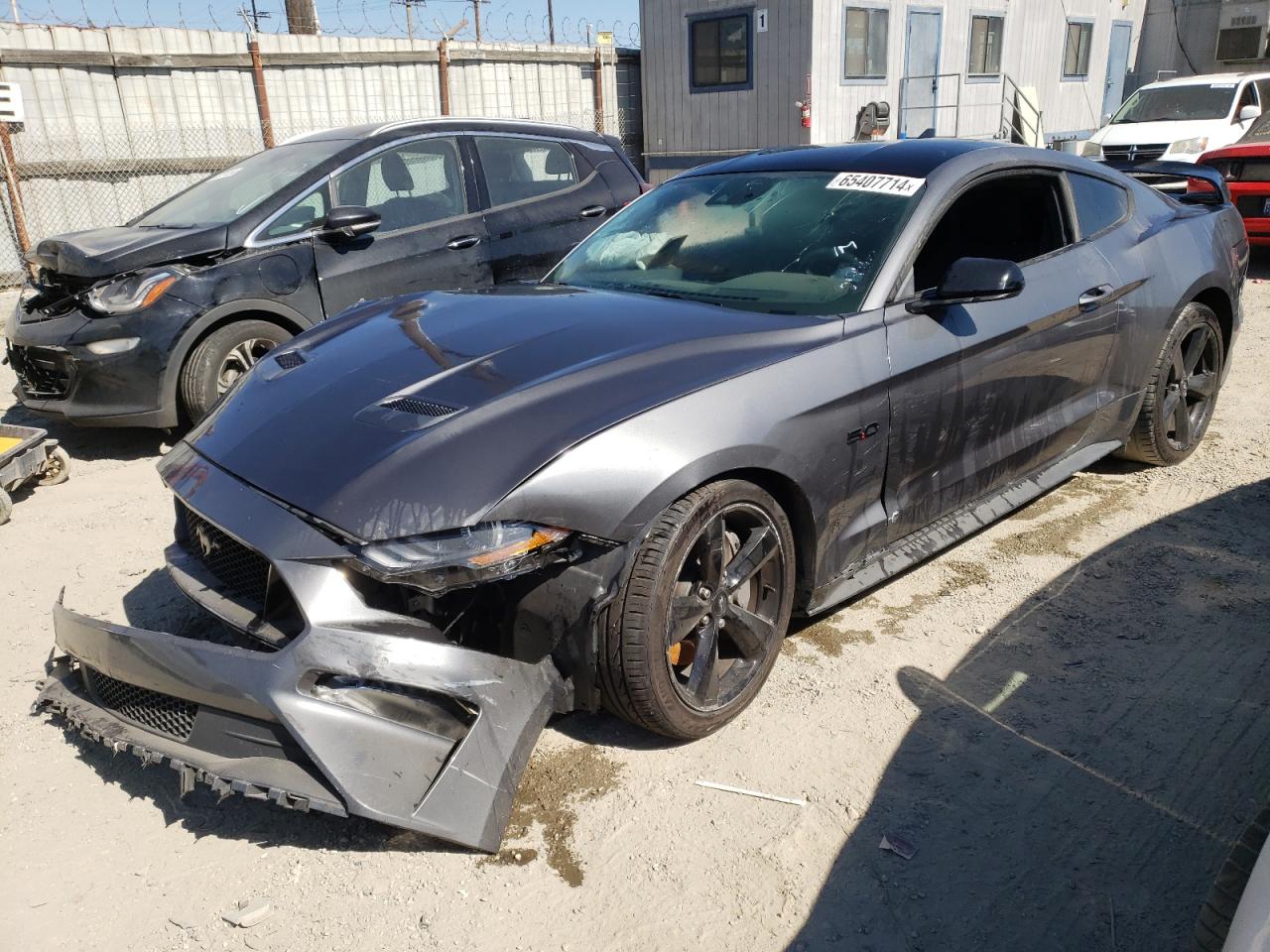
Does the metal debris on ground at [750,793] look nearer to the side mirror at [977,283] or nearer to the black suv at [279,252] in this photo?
the side mirror at [977,283]

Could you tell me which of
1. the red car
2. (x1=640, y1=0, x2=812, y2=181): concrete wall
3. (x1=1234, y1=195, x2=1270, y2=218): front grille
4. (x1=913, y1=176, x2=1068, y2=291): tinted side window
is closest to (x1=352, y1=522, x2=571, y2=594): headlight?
(x1=913, y1=176, x2=1068, y2=291): tinted side window

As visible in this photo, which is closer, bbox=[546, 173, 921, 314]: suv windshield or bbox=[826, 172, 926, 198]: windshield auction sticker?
bbox=[546, 173, 921, 314]: suv windshield

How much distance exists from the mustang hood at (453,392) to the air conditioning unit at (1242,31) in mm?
25076

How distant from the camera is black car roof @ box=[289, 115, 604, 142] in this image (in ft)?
20.7

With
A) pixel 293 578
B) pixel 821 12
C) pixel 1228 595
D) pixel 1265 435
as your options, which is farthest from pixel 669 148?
pixel 293 578

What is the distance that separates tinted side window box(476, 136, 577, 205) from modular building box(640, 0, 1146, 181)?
8.53m

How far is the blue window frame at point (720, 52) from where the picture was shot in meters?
15.9

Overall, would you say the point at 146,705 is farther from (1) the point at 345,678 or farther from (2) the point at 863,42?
(2) the point at 863,42

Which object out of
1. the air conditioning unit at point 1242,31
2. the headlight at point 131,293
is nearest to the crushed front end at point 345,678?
the headlight at point 131,293

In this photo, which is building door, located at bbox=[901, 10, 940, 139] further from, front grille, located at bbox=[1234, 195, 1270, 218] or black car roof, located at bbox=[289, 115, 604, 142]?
black car roof, located at bbox=[289, 115, 604, 142]

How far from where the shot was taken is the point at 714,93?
16.4m

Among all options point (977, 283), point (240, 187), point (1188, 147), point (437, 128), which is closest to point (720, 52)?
point (1188, 147)

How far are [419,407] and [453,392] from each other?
4.3 inches

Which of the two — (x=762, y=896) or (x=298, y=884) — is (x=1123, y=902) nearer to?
(x=762, y=896)
